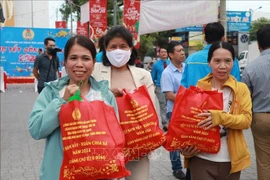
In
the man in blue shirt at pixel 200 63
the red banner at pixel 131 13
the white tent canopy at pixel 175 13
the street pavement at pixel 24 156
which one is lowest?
the street pavement at pixel 24 156

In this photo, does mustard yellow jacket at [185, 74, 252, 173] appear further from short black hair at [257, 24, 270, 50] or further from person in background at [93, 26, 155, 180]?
short black hair at [257, 24, 270, 50]

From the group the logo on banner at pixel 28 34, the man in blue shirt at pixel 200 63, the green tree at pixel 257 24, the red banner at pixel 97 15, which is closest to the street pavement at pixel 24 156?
the man in blue shirt at pixel 200 63

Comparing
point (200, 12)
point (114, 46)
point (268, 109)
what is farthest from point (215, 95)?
point (200, 12)

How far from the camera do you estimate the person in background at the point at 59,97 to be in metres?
2.23

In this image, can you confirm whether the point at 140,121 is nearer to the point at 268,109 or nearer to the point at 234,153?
the point at 234,153

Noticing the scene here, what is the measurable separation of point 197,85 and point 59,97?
1189 millimetres

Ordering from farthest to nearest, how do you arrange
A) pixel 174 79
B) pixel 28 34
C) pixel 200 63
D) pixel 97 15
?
pixel 28 34 < pixel 97 15 < pixel 174 79 < pixel 200 63

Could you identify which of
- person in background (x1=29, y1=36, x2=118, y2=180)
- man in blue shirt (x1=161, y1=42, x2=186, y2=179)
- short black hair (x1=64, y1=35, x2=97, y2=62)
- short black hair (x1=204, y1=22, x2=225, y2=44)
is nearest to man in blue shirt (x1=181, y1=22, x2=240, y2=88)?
short black hair (x1=204, y1=22, x2=225, y2=44)

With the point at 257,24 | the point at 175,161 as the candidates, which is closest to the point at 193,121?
the point at 175,161

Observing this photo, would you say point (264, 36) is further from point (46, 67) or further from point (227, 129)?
point (46, 67)

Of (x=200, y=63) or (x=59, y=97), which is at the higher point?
(x=200, y=63)

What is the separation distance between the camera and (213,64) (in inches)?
118

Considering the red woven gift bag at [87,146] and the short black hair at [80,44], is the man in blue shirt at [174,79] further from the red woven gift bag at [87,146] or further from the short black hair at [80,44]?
the red woven gift bag at [87,146]

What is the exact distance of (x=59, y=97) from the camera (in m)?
2.34
